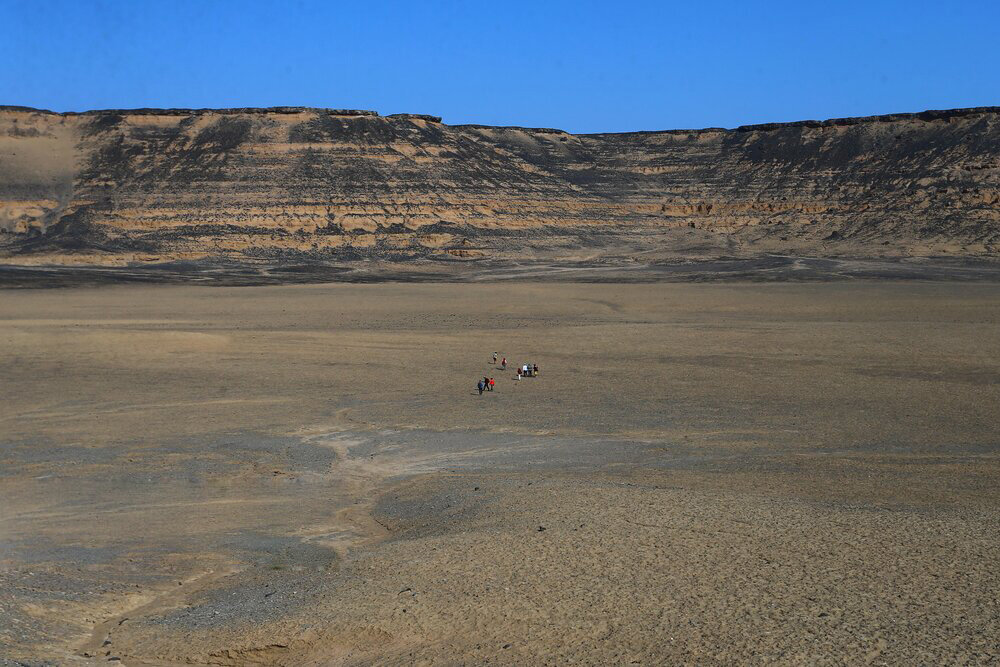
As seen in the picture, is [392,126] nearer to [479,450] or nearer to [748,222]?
[748,222]

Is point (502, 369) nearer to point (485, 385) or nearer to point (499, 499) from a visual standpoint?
point (485, 385)

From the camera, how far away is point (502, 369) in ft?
76.8

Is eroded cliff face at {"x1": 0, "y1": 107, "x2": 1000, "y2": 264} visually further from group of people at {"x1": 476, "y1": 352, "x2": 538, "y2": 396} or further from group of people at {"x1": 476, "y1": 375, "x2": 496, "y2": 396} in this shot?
group of people at {"x1": 476, "y1": 375, "x2": 496, "y2": 396}

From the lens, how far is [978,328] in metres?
30.1

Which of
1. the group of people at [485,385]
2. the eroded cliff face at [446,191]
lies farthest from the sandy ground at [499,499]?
the eroded cliff face at [446,191]

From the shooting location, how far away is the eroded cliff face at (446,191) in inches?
2815

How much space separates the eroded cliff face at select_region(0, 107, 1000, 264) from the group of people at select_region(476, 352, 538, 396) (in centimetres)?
4560

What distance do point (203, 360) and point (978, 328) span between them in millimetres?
20089

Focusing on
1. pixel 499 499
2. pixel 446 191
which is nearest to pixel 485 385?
pixel 499 499

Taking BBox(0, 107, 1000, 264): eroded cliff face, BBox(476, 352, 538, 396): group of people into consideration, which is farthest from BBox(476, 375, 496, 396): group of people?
BBox(0, 107, 1000, 264): eroded cliff face

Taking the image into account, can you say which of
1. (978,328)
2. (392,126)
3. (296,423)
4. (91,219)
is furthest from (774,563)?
(392,126)

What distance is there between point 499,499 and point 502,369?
36.6 ft

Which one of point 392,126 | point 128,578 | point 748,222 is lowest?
point 128,578


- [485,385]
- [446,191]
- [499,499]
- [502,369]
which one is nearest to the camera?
[499,499]
